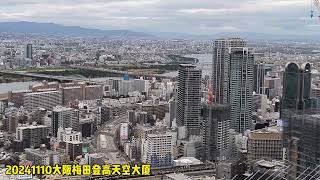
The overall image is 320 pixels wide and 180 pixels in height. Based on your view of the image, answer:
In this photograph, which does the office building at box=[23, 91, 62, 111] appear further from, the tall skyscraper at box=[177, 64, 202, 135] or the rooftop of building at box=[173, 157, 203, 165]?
the rooftop of building at box=[173, 157, 203, 165]

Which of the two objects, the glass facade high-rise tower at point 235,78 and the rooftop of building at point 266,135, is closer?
the rooftop of building at point 266,135

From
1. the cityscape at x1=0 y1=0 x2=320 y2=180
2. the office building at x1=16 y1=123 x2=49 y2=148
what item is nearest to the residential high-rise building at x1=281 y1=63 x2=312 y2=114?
the cityscape at x1=0 y1=0 x2=320 y2=180

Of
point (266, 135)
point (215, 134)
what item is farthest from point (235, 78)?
point (266, 135)

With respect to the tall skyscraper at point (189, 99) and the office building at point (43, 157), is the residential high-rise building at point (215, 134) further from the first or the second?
the office building at point (43, 157)

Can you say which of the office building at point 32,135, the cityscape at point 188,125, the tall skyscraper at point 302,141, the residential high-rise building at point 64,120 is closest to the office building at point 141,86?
the cityscape at point 188,125

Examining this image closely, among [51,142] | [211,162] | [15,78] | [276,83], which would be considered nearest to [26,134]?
[51,142]

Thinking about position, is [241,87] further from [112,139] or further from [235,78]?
[112,139]
